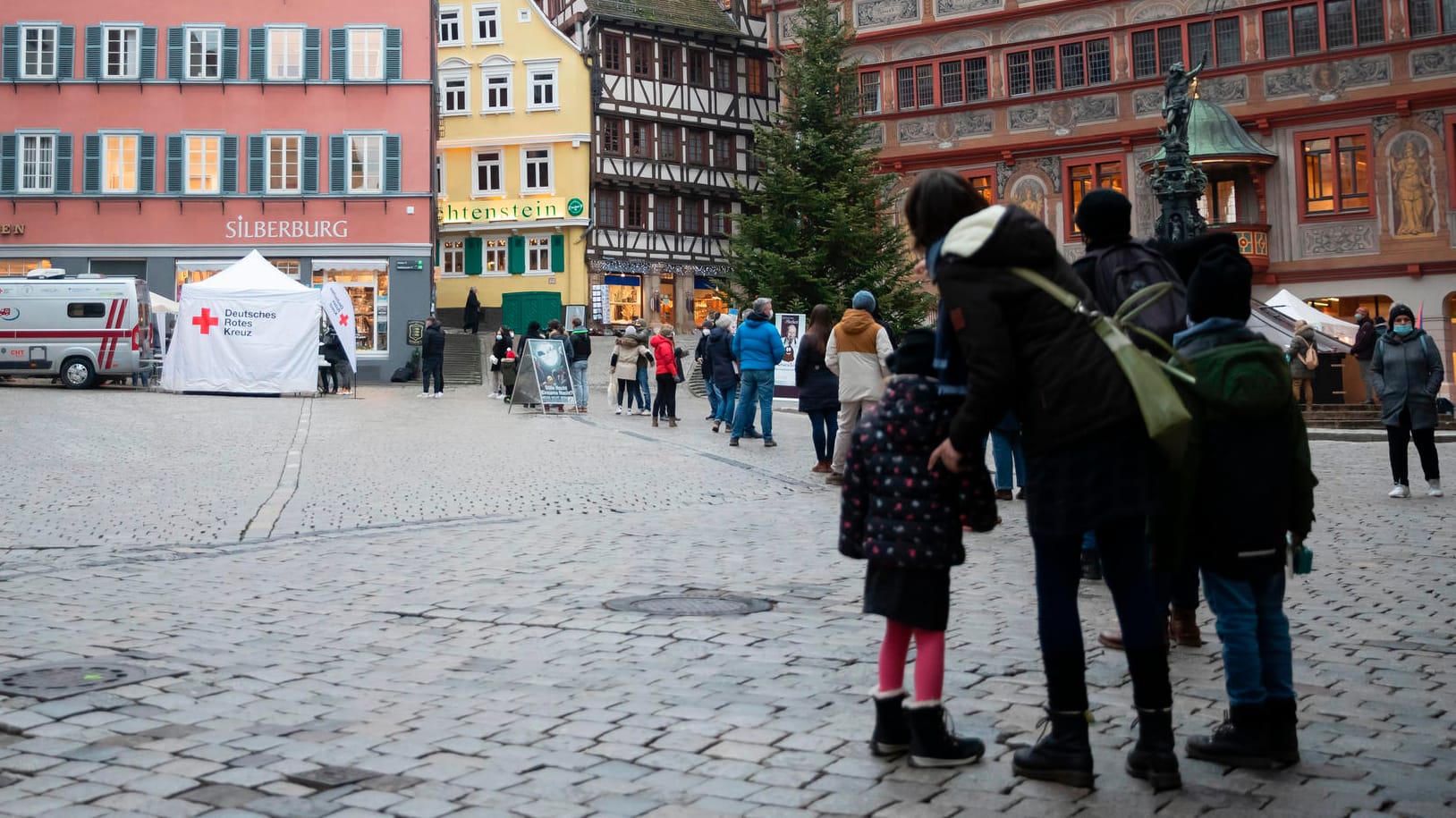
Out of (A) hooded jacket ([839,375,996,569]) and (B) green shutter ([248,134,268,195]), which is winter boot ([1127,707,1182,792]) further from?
(B) green shutter ([248,134,268,195])

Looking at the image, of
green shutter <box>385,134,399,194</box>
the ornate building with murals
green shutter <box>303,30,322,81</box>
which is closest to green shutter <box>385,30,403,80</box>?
green shutter <box>385,134,399,194</box>

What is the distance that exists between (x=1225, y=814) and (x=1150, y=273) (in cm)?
232

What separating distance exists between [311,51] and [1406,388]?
36689mm

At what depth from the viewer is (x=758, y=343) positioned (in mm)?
18516

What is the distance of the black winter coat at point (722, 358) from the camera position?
21.5 metres

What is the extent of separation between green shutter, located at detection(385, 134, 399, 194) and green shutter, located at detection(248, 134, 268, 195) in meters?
3.48

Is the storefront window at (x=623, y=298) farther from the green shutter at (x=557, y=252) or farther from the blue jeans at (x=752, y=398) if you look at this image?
the blue jeans at (x=752, y=398)

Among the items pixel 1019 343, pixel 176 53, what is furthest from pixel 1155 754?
pixel 176 53

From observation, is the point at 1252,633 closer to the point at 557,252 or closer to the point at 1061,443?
the point at 1061,443

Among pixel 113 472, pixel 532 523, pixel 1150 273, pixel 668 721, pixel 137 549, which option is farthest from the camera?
pixel 113 472

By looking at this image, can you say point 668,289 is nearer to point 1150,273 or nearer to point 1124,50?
point 1124,50

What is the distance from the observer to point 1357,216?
35500 mm

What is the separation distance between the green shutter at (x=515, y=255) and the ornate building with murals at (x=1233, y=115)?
19.9 metres

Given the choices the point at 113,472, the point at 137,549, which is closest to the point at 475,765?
the point at 137,549
